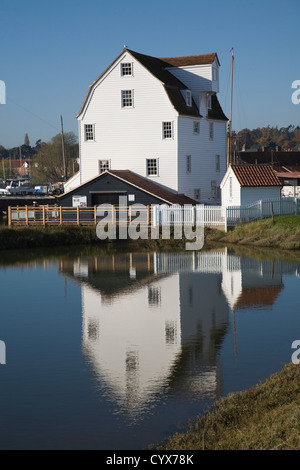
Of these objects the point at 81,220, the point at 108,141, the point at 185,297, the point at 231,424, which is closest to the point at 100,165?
the point at 108,141

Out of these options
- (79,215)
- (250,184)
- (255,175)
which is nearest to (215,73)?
(255,175)

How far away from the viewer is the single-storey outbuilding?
1886 inches

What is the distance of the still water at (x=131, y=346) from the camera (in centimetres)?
1332

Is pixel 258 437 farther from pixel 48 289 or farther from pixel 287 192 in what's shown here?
pixel 287 192

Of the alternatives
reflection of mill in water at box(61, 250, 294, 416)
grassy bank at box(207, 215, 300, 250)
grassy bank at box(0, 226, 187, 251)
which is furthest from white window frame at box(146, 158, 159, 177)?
reflection of mill in water at box(61, 250, 294, 416)

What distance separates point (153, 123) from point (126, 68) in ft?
15.6

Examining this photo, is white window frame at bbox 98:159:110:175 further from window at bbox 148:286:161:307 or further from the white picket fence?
window at bbox 148:286:161:307

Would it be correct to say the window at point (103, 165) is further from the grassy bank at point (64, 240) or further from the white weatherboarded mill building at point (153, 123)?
the grassy bank at point (64, 240)

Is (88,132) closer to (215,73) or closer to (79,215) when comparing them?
(79,215)

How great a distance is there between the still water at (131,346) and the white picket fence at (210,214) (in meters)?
13.5

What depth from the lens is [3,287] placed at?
1159 inches

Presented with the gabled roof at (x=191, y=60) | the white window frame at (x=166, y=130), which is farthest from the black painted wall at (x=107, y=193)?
the gabled roof at (x=191, y=60)

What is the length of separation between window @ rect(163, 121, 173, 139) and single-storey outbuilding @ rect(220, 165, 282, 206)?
600 cm

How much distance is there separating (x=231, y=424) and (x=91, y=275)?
66.6 ft
